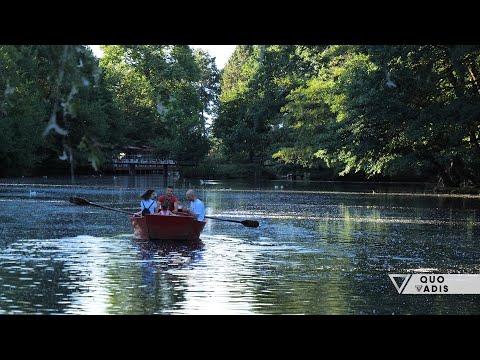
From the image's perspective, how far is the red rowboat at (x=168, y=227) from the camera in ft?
77.2

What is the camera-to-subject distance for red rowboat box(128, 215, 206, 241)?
926 inches

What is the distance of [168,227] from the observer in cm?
2375

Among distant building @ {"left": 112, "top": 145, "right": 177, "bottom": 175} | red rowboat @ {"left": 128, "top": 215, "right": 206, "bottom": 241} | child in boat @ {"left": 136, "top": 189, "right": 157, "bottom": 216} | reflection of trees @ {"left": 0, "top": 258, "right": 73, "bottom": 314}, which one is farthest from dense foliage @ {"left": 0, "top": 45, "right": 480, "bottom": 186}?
red rowboat @ {"left": 128, "top": 215, "right": 206, "bottom": 241}

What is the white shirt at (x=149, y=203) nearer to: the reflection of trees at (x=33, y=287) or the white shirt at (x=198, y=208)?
the white shirt at (x=198, y=208)

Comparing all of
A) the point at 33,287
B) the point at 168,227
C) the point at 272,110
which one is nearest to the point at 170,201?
the point at 168,227

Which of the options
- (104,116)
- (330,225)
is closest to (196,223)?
(330,225)

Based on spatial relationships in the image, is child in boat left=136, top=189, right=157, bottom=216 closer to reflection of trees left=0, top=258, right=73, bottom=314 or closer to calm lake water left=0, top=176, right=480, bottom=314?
calm lake water left=0, top=176, right=480, bottom=314

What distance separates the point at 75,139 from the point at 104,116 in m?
8.23

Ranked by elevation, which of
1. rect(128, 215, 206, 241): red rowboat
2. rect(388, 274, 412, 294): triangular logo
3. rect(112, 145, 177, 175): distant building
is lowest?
rect(388, 274, 412, 294): triangular logo

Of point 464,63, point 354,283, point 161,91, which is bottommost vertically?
point 354,283

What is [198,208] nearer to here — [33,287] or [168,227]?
[168,227]

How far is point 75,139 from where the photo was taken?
77.9 m

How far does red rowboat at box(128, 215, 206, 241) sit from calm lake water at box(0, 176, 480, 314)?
390 millimetres
